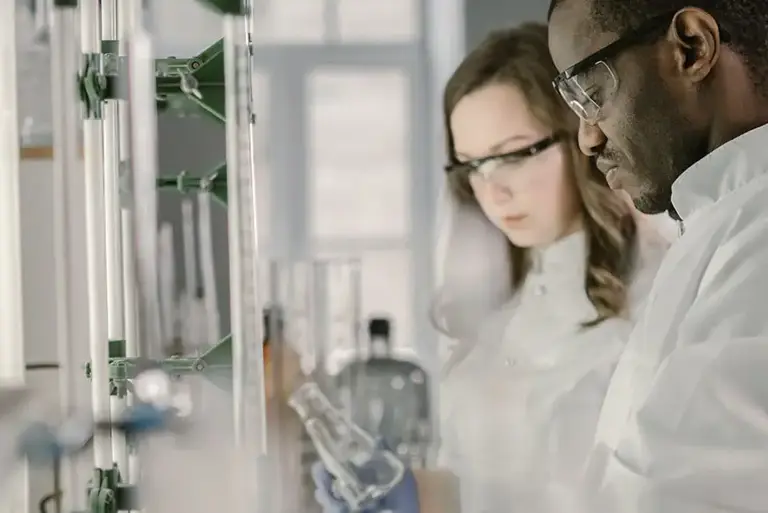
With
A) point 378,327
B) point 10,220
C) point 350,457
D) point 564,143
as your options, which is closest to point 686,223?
point 564,143

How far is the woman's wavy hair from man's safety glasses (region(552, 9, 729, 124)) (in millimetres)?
15

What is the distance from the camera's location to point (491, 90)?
1.08 meters

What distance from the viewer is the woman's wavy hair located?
1.07 meters

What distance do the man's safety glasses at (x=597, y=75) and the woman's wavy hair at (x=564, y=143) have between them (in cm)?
1

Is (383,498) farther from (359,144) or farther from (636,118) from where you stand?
(636,118)

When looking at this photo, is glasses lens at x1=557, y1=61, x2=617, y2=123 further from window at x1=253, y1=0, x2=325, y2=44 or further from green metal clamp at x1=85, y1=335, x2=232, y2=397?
green metal clamp at x1=85, y1=335, x2=232, y2=397

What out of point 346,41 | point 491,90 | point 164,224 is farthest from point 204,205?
point 491,90

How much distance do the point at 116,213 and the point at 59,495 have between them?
379 mm

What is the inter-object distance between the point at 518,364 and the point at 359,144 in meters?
0.36

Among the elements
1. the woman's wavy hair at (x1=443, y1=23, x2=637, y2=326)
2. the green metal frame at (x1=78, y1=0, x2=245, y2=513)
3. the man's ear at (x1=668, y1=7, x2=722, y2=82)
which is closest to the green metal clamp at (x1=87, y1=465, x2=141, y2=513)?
the green metal frame at (x1=78, y1=0, x2=245, y2=513)

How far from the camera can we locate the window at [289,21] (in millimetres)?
1081

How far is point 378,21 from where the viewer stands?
108 cm

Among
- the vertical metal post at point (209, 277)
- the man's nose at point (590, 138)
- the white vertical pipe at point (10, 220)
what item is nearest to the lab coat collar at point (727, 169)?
the man's nose at point (590, 138)

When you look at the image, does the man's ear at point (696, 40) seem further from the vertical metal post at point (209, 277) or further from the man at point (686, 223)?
the vertical metal post at point (209, 277)
